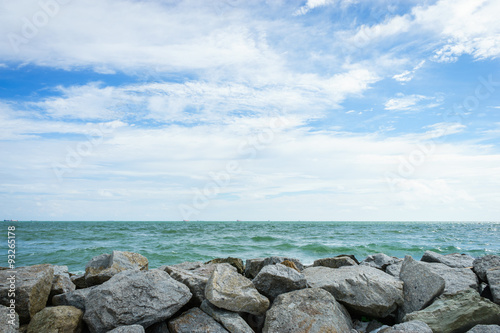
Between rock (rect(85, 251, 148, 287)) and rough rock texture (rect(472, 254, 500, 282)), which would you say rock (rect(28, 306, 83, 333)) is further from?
rough rock texture (rect(472, 254, 500, 282))

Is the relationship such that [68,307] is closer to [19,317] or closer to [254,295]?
[19,317]

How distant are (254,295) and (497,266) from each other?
15.3 ft

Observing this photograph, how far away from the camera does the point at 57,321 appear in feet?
15.1

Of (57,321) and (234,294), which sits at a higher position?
(234,294)

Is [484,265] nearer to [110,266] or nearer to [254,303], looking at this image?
[254,303]

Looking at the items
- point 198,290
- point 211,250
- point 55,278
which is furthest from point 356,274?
point 211,250

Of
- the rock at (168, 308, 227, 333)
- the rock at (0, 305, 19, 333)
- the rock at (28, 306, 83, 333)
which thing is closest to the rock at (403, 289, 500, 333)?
the rock at (168, 308, 227, 333)

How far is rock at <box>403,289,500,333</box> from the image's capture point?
4.71 m

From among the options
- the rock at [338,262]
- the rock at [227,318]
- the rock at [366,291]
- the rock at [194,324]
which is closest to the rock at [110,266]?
the rock at [194,324]

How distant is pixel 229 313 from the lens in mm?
4891

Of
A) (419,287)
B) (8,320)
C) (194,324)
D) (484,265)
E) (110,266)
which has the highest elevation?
(484,265)

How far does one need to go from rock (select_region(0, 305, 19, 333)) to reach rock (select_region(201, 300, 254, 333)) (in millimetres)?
2419

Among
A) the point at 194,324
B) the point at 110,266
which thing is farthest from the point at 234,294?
the point at 110,266

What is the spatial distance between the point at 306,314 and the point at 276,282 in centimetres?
89
